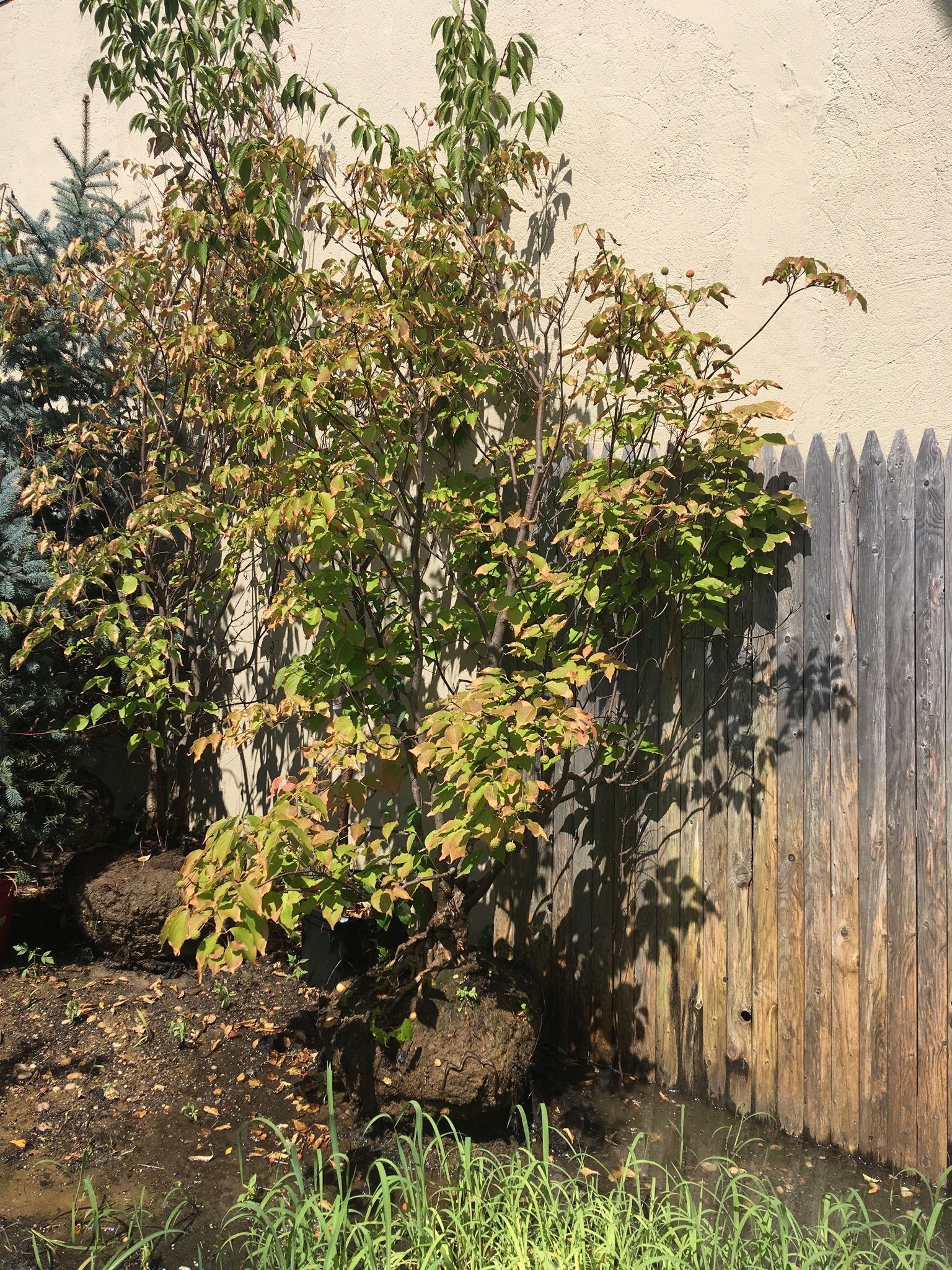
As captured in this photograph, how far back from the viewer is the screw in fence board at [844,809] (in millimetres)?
3219

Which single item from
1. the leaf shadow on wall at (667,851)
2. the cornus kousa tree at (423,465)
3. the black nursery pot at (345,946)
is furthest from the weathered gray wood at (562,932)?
the black nursery pot at (345,946)

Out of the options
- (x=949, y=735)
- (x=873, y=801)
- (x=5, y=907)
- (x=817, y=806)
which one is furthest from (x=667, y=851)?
(x=5, y=907)

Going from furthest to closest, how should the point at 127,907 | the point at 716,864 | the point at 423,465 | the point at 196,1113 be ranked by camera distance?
the point at 423,465 → the point at 127,907 → the point at 716,864 → the point at 196,1113

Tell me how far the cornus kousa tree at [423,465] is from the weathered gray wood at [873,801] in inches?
10.5

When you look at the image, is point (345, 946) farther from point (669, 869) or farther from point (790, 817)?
point (790, 817)

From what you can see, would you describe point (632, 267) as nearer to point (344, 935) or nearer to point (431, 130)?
point (431, 130)

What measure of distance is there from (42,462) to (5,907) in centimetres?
214

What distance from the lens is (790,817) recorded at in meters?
3.40

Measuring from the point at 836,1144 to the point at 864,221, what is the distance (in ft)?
10.4

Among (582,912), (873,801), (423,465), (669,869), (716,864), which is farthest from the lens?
(423,465)

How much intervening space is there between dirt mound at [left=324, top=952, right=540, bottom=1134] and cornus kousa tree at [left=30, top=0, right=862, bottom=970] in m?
0.22

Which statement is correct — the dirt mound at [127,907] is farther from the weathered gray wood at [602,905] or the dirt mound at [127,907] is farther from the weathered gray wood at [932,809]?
the weathered gray wood at [932,809]

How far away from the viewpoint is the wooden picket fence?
10.2 feet

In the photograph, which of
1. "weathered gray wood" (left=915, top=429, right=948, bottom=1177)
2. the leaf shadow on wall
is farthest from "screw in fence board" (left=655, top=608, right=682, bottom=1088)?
"weathered gray wood" (left=915, top=429, right=948, bottom=1177)
